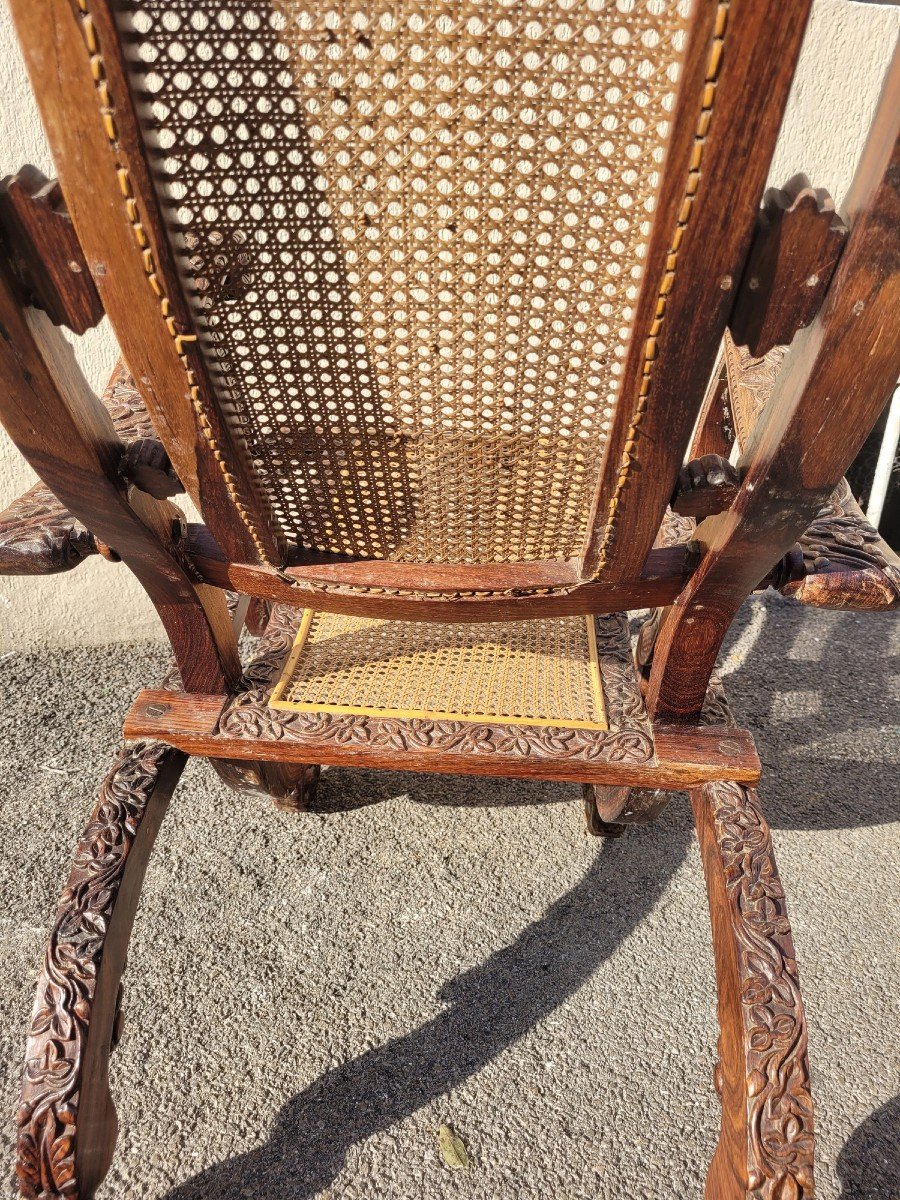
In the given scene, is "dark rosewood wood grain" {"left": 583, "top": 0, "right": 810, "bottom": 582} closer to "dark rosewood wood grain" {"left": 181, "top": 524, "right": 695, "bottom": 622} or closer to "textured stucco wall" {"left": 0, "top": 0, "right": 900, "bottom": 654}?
"dark rosewood wood grain" {"left": 181, "top": 524, "right": 695, "bottom": 622}

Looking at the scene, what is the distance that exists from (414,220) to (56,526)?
698mm

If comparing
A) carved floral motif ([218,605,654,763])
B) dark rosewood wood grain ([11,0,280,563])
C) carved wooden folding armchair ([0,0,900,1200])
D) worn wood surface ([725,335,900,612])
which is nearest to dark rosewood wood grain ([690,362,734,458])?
carved wooden folding armchair ([0,0,900,1200])

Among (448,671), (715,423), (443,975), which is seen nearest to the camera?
(448,671)

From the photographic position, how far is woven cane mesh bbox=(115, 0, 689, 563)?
63 cm

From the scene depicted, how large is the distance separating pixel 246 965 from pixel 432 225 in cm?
147

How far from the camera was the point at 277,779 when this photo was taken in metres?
1.77

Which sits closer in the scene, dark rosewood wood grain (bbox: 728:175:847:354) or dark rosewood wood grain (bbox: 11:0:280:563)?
dark rosewood wood grain (bbox: 11:0:280:563)

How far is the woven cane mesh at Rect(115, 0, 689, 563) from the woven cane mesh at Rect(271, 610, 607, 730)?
17.0 inches

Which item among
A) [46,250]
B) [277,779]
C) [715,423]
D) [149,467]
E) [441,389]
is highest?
[46,250]

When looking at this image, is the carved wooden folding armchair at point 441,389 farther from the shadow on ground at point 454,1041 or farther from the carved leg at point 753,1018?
the shadow on ground at point 454,1041

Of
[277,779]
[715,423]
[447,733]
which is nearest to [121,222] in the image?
[447,733]

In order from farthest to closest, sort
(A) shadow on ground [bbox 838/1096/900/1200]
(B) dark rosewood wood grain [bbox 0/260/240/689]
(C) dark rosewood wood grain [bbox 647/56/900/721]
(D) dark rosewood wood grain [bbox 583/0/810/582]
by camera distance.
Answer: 1. (A) shadow on ground [bbox 838/1096/900/1200]
2. (B) dark rosewood wood grain [bbox 0/260/240/689]
3. (C) dark rosewood wood grain [bbox 647/56/900/721]
4. (D) dark rosewood wood grain [bbox 583/0/810/582]

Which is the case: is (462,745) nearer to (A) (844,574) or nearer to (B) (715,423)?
(A) (844,574)

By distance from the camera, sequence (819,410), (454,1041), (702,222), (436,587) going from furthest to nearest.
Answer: (454,1041)
(436,587)
(819,410)
(702,222)
